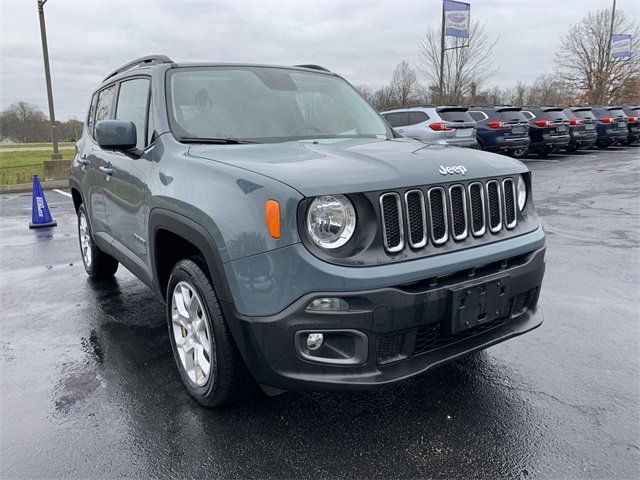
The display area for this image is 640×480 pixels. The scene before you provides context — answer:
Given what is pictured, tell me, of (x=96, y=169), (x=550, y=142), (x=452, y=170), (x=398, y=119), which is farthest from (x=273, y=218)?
(x=550, y=142)

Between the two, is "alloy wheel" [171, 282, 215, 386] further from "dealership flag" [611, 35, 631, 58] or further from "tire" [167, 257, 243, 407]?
"dealership flag" [611, 35, 631, 58]

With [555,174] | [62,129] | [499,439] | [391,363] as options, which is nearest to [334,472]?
[391,363]

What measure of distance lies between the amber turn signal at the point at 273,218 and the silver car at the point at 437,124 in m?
11.5

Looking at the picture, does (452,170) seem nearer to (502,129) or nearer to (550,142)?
(502,129)

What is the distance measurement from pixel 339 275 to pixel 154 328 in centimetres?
241

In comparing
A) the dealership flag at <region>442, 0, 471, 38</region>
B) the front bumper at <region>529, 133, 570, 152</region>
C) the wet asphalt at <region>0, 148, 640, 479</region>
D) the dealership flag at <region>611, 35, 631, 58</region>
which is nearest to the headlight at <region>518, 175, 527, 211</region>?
the wet asphalt at <region>0, 148, 640, 479</region>

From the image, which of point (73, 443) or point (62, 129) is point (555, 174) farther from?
point (62, 129)

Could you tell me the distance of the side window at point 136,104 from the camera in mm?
3526

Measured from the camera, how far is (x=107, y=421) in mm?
2779

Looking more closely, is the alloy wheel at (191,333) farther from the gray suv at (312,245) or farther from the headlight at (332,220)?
the headlight at (332,220)

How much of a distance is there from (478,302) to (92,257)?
4185 millimetres

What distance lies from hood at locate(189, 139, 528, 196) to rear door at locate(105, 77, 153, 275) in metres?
0.57

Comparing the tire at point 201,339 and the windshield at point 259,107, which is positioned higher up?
the windshield at point 259,107

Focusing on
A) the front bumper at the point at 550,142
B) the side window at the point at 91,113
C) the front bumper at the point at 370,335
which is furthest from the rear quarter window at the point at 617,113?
the front bumper at the point at 370,335
